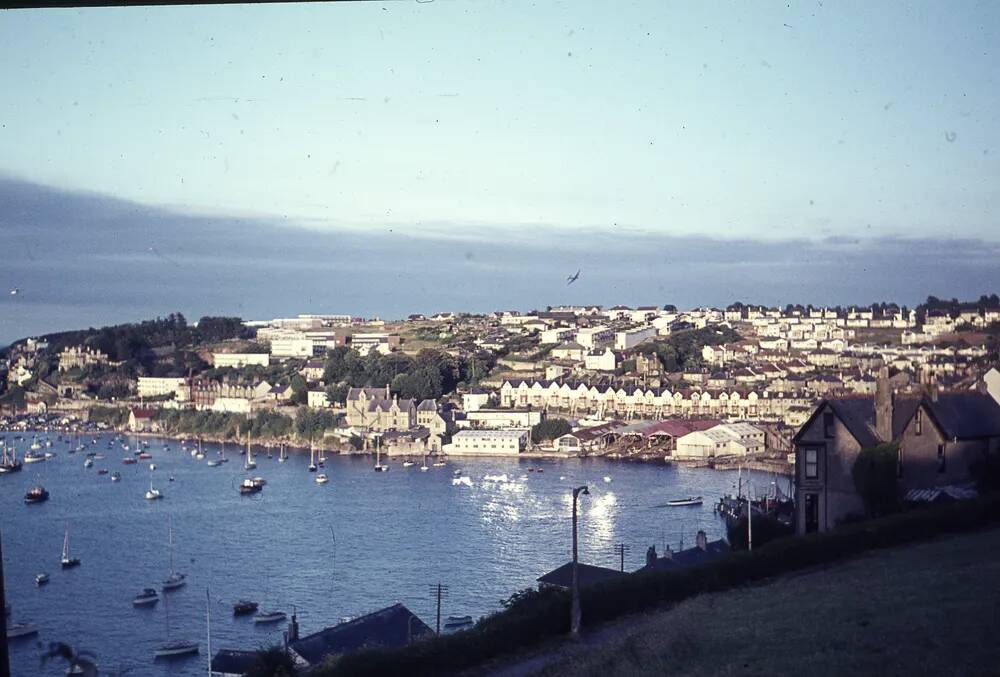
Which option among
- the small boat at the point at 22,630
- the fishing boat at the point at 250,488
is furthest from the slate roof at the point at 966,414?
the fishing boat at the point at 250,488

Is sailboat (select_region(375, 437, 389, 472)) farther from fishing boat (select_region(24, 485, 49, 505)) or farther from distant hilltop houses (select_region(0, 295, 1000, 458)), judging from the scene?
fishing boat (select_region(24, 485, 49, 505))

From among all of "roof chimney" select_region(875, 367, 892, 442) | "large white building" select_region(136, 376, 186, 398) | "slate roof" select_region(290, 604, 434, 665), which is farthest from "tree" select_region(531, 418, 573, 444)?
"slate roof" select_region(290, 604, 434, 665)

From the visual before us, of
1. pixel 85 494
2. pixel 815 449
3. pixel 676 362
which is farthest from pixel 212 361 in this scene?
pixel 815 449

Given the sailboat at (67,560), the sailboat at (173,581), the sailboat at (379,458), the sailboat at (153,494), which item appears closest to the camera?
the sailboat at (173,581)

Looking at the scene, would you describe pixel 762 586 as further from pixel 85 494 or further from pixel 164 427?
pixel 164 427

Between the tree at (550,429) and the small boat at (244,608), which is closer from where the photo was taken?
the small boat at (244,608)

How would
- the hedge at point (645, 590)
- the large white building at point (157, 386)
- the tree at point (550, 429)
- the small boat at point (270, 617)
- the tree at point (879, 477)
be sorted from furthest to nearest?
the tree at point (550, 429)
the large white building at point (157, 386)
the small boat at point (270, 617)
the tree at point (879, 477)
the hedge at point (645, 590)

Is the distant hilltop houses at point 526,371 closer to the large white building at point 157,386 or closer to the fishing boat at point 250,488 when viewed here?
the large white building at point 157,386
